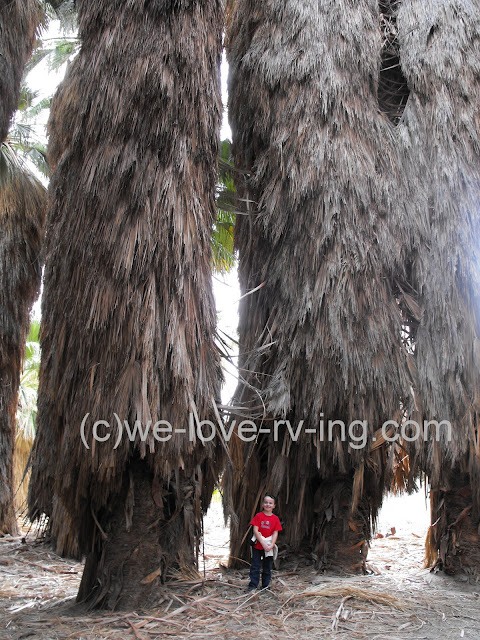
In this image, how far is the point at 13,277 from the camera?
9359 mm

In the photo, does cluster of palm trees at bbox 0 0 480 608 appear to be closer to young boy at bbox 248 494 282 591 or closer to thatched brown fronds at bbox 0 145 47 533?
young boy at bbox 248 494 282 591

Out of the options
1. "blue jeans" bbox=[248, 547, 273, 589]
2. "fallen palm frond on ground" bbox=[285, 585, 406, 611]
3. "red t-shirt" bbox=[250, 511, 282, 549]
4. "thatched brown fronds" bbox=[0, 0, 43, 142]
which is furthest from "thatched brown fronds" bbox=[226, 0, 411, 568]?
"thatched brown fronds" bbox=[0, 0, 43, 142]

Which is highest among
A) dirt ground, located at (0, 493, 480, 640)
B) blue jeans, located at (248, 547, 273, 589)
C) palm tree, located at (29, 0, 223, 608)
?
palm tree, located at (29, 0, 223, 608)

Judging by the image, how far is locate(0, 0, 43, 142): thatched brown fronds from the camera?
5.76 meters

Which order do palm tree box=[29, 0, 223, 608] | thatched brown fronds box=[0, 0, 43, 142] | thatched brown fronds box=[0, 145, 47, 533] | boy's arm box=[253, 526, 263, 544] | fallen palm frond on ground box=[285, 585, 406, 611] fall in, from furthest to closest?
thatched brown fronds box=[0, 145, 47, 533]
thatched brown fronds box=[0, 0, 43, 142]
boy's arm box=[253, 526, 263, 544]
fallen palm frond on ground box=[285, 585, 406, 611]
palm tree box=[29, 0, 223, 608]

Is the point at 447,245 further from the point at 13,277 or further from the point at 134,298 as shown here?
the point at 13,277

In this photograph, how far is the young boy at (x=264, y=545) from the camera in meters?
5.46

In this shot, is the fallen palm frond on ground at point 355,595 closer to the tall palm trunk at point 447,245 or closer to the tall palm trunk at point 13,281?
the tall palm trunk at point 447,245

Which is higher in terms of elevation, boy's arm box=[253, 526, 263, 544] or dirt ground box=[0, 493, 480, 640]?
boy's arm box=[253, 526, 263, 544]

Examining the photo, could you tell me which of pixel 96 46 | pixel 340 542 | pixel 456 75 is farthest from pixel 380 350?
pixel 96 46

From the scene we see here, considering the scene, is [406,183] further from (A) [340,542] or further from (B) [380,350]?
(A) [340,542]

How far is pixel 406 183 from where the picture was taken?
23.4 feet

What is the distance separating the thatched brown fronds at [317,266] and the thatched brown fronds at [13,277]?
12.0ft

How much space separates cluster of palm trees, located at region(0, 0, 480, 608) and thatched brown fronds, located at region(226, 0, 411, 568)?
0.02 metres
